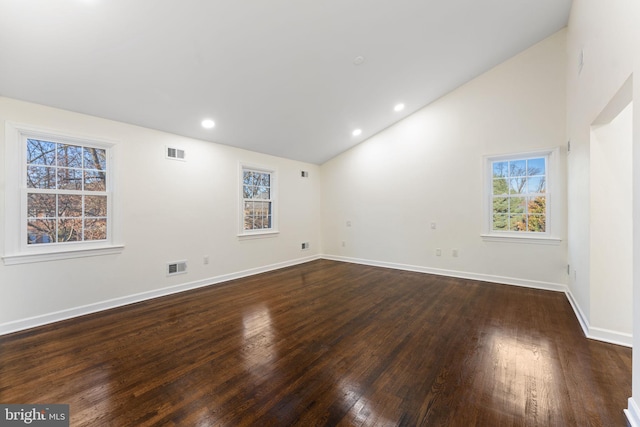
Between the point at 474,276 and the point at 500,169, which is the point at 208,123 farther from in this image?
the point at 474,276

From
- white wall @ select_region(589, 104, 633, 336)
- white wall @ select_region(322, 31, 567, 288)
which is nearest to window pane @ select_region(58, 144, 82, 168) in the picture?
white wall @ select_region(322, 31, 567, 288)

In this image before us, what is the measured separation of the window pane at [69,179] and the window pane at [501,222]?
6.13 metres

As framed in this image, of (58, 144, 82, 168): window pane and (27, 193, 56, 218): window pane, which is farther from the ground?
(58, 144, 82, 168): window pane

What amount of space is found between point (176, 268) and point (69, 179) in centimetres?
171

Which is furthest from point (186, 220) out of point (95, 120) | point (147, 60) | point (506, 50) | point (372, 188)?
point (506, 50)

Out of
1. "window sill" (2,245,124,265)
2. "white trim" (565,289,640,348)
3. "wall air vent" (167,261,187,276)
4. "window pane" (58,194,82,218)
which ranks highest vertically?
"window pane" (58,194,82,218)

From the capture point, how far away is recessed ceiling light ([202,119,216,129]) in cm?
385

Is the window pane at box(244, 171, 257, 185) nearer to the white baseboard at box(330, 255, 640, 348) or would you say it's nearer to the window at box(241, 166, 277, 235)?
the window at box(241, 166, 277, 235)

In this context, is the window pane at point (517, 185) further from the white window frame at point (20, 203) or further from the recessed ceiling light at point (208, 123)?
the white window frame at point (20, 203)

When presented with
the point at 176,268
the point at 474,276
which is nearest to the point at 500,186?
the point at 474,276

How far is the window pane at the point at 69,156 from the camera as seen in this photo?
3090 millimetres

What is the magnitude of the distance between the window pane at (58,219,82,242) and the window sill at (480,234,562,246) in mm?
5897

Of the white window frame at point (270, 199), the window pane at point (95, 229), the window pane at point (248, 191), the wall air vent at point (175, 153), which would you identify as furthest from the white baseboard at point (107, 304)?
the wall air vent at point (175, 153)

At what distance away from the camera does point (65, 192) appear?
3.10 meters
